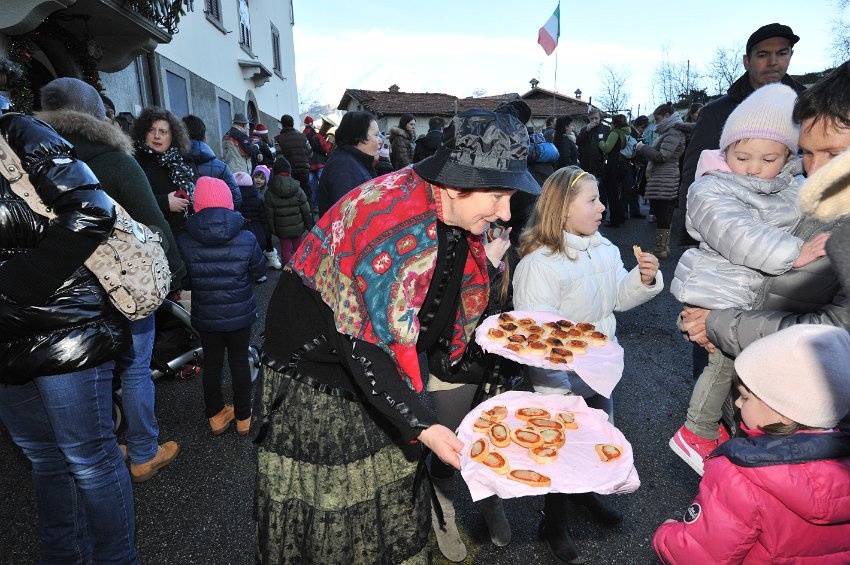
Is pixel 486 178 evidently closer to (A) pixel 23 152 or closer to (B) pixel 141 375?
(A) pixel 23 152

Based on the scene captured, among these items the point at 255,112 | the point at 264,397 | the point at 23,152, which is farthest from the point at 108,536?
the point at 255,112

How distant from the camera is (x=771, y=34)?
3426mm

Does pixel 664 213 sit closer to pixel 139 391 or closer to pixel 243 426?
pixel 243 426

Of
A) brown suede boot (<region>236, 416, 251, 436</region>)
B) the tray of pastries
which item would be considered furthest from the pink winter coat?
brown suede boot (<region>236, 416, 251, 436</region>)

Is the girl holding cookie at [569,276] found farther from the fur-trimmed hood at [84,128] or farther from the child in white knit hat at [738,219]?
the fur-trimmed hood at [84,128]

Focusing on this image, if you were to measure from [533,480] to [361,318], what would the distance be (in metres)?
0.76

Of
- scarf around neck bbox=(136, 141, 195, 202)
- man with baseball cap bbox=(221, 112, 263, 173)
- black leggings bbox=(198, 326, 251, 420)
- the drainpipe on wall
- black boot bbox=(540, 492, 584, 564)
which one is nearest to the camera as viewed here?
black boot bbox=(540, 492, 584, 564)

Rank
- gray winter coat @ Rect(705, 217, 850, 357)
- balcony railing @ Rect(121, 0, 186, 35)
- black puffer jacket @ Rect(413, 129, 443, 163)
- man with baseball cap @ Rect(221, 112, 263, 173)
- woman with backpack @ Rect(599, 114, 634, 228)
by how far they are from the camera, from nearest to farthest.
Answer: gray winter coat @ Rect(705, 217, 850, 357) → black puffer jacket @ Rect(413, 129, 443, 163) → balcony railing @ Rect(121, 0, 186, 35) → man with baseball cap @ Rect(221, 112, 263, 173) → woman with backpack @ Rect(599, 114, 634, 228)

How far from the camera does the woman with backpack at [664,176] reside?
859cm

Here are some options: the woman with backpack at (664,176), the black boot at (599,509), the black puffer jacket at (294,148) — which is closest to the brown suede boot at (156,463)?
the black boot at (599,509)

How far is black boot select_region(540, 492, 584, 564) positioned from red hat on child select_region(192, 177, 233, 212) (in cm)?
284

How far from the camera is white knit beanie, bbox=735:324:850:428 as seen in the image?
55.6 inches

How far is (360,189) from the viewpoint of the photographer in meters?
1.66

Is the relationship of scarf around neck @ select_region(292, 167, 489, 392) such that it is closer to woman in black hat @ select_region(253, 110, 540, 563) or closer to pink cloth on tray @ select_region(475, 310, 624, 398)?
woman in black hat @ select_region(253, 110, 540, 563)
